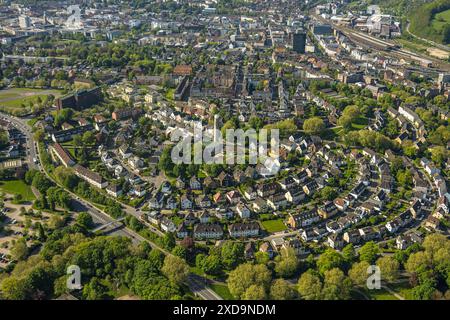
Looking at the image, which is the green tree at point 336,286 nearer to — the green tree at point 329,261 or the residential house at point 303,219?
the green tree at point 329,261

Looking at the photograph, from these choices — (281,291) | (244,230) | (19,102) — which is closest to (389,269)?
(281,291)

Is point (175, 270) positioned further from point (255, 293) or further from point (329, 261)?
point (329, 261)

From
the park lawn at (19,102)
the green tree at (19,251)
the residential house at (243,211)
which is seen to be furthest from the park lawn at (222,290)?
the park lawn at (19,102)

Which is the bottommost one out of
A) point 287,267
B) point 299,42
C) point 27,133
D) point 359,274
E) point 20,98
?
point 359,274

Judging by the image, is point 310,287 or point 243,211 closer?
point 310,287

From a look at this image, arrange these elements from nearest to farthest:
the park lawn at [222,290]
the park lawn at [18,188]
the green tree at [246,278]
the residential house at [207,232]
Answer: the green tree at [246,278] < the park lawn at [222,290] < the residential house at [207,232] < the park lawn at [18,188]

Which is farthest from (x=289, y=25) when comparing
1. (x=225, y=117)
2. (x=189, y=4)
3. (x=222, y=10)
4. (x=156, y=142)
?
(x=156, y=142)

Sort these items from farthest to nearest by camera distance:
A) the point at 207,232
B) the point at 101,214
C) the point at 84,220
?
the point at 101,214
the point at 84,220
the point at 207,232
